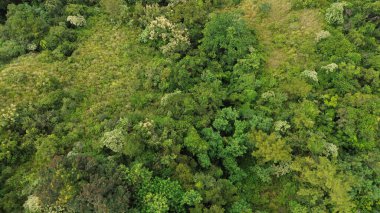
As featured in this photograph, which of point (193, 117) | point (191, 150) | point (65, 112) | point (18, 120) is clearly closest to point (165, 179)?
point (191, 150)

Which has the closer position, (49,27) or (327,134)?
(327,134)

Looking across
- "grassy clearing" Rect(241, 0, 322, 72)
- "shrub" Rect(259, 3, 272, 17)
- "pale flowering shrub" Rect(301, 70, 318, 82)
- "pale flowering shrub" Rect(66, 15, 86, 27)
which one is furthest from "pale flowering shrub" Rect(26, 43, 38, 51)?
"pale flowering shrub" Rect(301, 70, 318, 82)

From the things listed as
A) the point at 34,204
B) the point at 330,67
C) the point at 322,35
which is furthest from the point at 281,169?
the point at 34,204

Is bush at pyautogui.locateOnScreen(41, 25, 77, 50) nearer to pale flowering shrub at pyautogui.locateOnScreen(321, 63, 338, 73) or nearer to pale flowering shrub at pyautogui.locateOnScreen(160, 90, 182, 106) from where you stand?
pale flowering shrub at pyautogui.locateOnScreen(160, 90, 182, 106)

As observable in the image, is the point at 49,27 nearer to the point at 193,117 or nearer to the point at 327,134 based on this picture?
the point at 193,117

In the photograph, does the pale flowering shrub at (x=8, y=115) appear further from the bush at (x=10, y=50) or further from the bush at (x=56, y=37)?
the bush at (x=56, y=37)

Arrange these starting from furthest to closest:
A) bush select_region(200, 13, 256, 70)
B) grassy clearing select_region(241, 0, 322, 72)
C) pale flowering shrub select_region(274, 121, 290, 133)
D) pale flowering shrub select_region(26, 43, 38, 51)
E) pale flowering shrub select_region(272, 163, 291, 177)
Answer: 1. pale flowering shrub select_region(26, 43, 38, 51)
2. grassy clearing select_region(241, 0, 322, 72)
3. bush select_region(200, 13, 256, 70)
4. pale flowering shrub select_region(274, 121, 290, 133)
5. pale flowering shrub select_region(272, 163, 291, 177)
